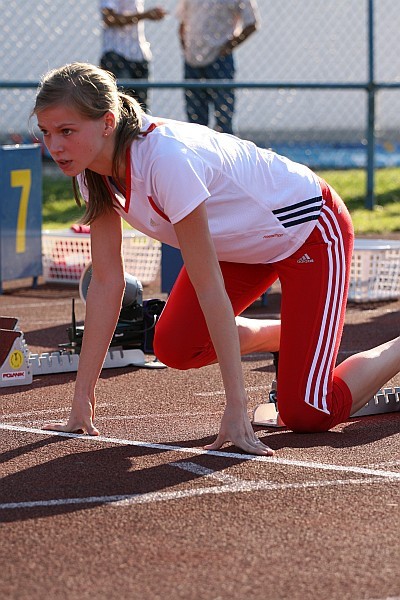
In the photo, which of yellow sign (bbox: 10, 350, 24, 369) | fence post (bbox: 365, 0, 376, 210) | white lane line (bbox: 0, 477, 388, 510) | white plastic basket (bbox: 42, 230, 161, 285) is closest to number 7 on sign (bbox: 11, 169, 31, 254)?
white plastic basket (bbox: 42, 230, 161, 285)

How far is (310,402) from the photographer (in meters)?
4.57

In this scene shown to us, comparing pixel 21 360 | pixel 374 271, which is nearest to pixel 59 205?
pixel 374 271

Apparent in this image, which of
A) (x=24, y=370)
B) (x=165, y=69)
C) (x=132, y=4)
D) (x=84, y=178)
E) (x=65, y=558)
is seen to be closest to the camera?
(x=65, y=558)

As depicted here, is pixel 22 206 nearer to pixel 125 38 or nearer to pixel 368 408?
pixel 125 38

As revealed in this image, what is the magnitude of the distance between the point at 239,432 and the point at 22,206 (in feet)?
16.5

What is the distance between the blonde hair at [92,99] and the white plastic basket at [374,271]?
391cm

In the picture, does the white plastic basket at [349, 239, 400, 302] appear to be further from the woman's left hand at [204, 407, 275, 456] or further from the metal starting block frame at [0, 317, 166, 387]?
the woman's left hand at [204, 407, 275, 456]

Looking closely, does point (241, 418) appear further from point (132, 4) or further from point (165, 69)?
point (165, 69)

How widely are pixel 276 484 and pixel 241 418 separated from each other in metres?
0.31

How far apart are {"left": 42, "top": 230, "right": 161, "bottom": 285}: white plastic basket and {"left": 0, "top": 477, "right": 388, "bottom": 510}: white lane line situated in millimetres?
4769

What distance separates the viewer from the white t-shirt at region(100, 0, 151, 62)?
1227 centimetres

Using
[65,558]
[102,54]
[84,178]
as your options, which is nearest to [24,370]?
[84,178]

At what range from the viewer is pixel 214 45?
11.8m

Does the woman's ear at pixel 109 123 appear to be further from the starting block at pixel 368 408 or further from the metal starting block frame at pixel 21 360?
the metal starting block frame at pixel 21 360
